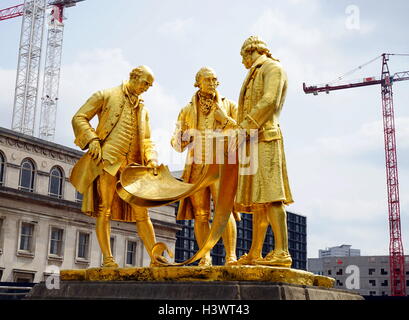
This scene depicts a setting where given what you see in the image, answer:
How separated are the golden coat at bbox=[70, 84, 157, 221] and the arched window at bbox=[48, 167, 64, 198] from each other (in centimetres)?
2531

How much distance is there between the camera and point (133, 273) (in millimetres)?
7887

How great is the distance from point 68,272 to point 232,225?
2.28 metres

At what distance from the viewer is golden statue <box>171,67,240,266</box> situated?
360 inches

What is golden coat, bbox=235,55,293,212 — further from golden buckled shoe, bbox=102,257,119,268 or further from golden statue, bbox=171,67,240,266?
golden buckled shoe, bbox=102,257,119,268

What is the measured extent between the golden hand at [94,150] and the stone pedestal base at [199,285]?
67.0 inches

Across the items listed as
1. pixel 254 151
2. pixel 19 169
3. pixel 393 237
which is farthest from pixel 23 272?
pixel 393 237

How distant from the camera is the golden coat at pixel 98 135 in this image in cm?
933

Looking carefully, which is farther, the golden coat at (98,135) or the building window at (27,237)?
the building window at (27,237)

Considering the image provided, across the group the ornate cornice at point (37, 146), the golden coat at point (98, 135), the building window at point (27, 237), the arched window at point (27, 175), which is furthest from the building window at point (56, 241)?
the golden coat at point (98, 135)

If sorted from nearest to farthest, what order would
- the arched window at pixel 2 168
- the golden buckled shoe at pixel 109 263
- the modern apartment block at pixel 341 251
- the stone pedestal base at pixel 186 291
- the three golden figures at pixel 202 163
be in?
the stone pedestal base at pixel 186 291
the three golden figures at pixel 202 163
the golden buckled shoe at pixel 109 263
the arched window at pixel 2 168
the modern apartment block at pixel 341 251

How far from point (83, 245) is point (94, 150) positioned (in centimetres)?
2706

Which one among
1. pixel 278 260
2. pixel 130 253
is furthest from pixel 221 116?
pixel 130 253

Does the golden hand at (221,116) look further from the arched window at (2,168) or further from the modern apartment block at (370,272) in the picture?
the modern apartment block at (370,272)
